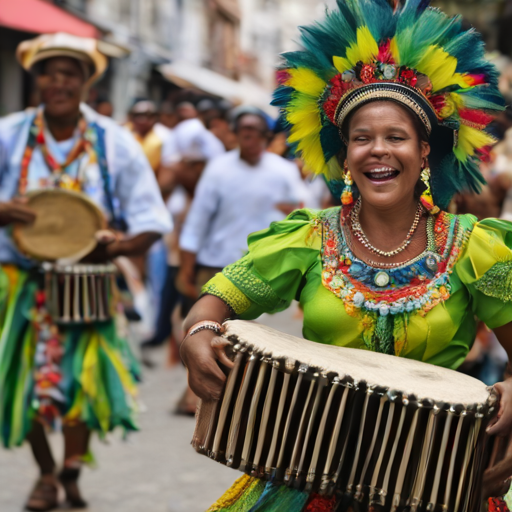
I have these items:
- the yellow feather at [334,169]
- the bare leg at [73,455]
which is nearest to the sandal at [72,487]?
the bare leg at [73,455]

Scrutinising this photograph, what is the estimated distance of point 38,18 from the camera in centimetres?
1712

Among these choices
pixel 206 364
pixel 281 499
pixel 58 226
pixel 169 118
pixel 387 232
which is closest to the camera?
pixel 206 364

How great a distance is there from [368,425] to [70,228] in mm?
2918

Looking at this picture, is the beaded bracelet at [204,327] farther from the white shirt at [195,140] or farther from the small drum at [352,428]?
the white shirt at [195,140]

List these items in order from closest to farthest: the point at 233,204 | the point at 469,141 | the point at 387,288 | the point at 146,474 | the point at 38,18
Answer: the point at 387,288 < the point at 469,141 < the point at 146,474 < the point at 233,204 < the point at 38,18

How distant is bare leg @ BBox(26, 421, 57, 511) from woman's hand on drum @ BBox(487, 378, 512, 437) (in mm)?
3185

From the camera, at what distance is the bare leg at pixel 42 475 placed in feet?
16.6

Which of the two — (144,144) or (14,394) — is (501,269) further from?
(144,144)

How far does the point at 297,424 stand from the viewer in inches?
101

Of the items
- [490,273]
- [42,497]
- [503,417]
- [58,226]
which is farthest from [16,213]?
[503,417]

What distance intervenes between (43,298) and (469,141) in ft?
9.31

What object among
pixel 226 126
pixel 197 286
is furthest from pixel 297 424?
pixel 226 126

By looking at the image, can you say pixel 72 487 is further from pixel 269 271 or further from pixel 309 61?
pixel 309 61

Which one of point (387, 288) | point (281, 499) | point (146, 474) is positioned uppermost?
point (387, 288)
